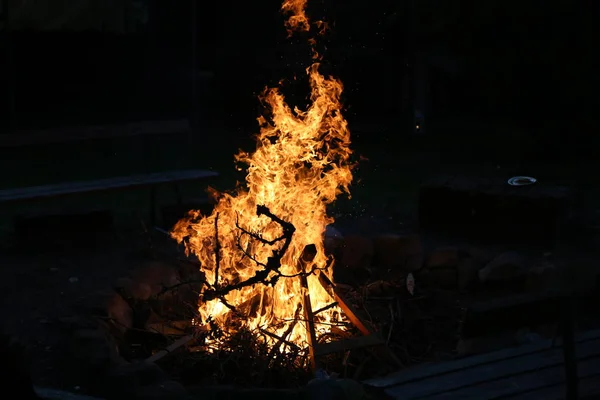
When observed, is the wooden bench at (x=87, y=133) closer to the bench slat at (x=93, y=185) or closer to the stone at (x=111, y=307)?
the bench slat at (x=93, y=185)

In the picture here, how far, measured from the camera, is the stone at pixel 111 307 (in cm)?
522

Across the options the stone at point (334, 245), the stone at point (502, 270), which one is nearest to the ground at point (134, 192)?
the stone at point (502, 270)

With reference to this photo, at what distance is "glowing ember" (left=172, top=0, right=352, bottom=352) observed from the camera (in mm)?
5215

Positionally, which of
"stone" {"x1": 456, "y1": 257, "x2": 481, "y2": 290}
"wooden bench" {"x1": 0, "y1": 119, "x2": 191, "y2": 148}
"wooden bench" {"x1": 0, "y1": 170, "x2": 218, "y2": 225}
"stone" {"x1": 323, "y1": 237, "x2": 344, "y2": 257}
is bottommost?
"stone" {"x1": 456, "y1": 257, "x2": 481, "y2": 290}

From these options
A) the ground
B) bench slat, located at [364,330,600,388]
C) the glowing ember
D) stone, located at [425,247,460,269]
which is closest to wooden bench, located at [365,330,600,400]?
bench slat, located at [364,330,600,388]

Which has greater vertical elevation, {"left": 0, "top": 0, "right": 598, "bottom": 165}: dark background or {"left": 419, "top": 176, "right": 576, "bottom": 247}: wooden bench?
{"left": 0, "top": 0, "right": 598, "bottom": 165}: dark background

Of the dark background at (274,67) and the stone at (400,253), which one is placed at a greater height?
the dark background at (274,67)

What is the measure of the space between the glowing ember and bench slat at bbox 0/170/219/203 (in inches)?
68.9

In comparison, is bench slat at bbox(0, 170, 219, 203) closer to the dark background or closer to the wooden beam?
the wooden beam

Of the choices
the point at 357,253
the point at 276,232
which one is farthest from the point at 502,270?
the point at 276,232

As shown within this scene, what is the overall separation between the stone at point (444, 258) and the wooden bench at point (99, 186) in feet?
7.79

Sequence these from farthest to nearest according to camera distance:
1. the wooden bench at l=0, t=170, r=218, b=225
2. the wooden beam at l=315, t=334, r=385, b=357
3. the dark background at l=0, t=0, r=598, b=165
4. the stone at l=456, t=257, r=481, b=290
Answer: the dark background at l=0, t=0, r=598, b=165 → the wooden bench at l=0, t=170, r=218, b=225 → the stone at l=456, t=257, r=481, b=290 → the wooden beam at l=315, t=334, r=385, b=357

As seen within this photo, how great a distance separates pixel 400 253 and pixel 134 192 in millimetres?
3693

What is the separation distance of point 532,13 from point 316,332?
7.23m
